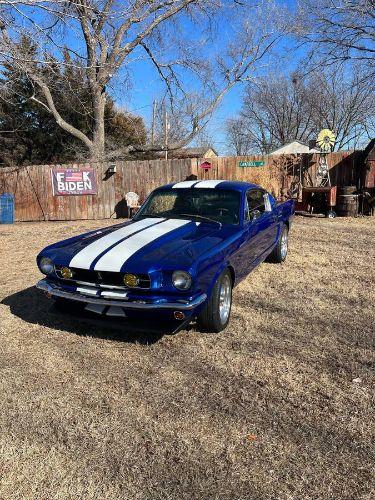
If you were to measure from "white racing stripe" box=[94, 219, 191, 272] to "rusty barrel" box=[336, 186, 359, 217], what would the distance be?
31.5ft

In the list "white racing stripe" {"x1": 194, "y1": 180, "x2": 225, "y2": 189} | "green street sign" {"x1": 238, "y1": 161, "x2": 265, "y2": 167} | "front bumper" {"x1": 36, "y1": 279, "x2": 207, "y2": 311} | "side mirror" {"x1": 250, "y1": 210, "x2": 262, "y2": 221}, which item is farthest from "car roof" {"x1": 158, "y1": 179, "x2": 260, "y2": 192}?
"green street sign" {"x1": 238, "y1": 161, "x2": 265, "y2": 167}

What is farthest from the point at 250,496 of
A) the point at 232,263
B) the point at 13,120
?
the point at 13,120

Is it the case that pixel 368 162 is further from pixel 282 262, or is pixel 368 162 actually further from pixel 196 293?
pixel 196 293

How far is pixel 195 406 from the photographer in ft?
9.91

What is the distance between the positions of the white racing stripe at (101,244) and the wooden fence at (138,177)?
31.6 feet

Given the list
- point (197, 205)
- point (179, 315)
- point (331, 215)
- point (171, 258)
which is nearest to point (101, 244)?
point (171, 258)

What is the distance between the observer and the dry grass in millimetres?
2326

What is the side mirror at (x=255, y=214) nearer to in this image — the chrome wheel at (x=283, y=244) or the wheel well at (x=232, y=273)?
the wheel well at (x=232, y=273)

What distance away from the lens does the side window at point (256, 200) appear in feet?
17.5

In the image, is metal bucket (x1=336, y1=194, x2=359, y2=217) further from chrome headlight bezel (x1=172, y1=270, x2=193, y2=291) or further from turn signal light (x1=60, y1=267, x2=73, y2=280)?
turn signal light (x1=60, y1=267, x2=73, y2=280)

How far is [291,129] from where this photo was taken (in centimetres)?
5269

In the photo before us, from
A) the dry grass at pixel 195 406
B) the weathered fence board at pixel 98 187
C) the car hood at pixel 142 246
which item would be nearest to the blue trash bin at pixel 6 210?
the weathered fence board at pixel 98 187

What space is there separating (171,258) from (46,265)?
1.36 meters

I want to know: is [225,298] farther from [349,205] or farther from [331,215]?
[349,205]
